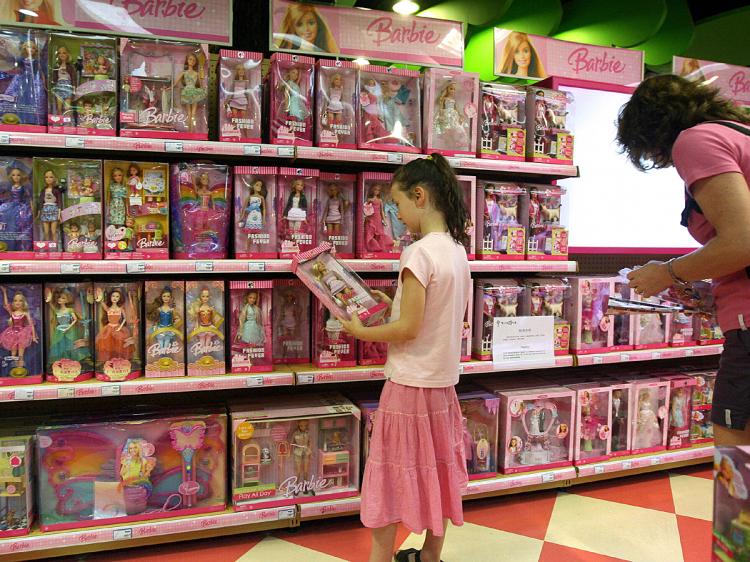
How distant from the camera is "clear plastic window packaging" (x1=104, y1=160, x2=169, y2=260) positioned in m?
2.30

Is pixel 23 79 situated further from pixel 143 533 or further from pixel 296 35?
pixel 143 533

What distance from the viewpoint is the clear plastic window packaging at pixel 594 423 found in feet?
9.80

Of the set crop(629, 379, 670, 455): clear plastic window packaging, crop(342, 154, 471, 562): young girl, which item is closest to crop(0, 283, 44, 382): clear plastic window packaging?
crop(342, 154, 471, 562): young girl

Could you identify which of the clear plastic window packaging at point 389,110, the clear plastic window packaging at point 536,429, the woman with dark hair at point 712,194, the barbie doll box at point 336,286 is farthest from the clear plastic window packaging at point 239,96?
the clear plastic window packaging at point 536,429

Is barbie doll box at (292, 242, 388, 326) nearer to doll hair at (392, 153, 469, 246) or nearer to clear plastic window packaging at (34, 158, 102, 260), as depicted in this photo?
doll hair at (392, 153, 469, 246)

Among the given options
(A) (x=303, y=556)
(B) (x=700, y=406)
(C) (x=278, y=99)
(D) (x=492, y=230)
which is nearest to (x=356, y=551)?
(A) (x=303, y=556)

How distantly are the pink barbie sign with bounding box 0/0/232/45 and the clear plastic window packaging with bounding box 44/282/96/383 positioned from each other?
112 cm

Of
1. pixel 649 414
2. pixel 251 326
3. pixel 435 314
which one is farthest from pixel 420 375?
pixel 649 414

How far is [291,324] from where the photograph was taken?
2.63 metres

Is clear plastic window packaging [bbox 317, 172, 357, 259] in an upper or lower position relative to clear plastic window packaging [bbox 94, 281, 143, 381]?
upper

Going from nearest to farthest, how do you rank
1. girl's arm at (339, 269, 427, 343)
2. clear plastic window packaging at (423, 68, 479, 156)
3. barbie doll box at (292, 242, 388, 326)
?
girl's arm at (339, 269, 427, 343) < barbie doll box at (292, 242, 388, 326) < clear plastic window packaging at (423, 68, 479, 156)

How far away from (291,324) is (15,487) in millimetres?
1204

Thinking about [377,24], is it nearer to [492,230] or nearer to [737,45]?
[492,230]

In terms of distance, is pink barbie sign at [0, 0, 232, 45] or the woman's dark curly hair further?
pink barbie sign at [0, 0, 232, 45]
